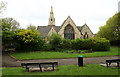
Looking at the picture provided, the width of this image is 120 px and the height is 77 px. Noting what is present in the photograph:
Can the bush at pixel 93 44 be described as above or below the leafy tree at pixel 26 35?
below

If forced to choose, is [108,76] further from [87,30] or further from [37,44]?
[87,30]

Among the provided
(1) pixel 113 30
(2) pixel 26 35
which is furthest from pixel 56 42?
(1) pixel 113 30

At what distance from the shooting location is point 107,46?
2166cm

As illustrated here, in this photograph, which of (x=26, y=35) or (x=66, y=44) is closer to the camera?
(x=26, y=35)

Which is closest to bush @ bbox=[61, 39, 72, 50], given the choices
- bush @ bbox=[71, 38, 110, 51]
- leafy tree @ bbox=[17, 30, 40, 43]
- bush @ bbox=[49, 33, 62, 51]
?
bush @ bbox=[49, 33, 62, 51]

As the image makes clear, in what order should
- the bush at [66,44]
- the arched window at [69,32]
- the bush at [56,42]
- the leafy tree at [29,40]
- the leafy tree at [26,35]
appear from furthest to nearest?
the arched window at [69,32] < the bush at [66,44] < the bush at [56,42] < the leafy tree at [29,40] < the leafy tree at [26,35]

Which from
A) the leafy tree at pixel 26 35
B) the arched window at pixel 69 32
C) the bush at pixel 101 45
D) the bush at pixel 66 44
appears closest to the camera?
the leafy tree at pixel 26 35

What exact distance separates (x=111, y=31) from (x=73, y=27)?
13340 millimetres

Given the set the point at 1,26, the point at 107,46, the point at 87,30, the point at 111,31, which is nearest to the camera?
the point at 1,26

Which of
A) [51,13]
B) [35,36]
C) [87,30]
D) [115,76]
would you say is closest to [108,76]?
[115,76]

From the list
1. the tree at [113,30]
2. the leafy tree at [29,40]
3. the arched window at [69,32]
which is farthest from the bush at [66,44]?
the tree at [113,30]

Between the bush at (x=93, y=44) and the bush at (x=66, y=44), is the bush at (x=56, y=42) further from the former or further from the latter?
the bush at (x=93, y=44)

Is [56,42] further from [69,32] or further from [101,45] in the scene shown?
[101,45]

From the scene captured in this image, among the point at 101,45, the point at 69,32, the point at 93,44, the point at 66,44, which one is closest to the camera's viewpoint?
the point at 101,45
